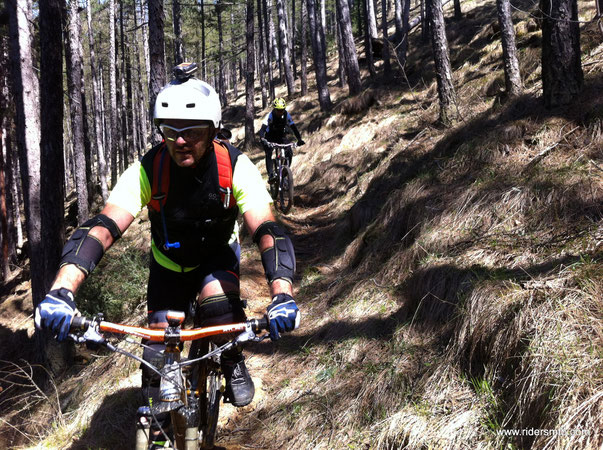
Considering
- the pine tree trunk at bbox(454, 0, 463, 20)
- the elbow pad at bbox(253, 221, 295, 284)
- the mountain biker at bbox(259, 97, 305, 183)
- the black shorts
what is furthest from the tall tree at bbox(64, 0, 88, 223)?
the pine tree trunk at bbox(454, 0, 463, 20)

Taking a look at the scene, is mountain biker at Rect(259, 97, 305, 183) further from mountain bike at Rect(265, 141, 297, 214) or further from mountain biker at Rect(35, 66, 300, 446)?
mountain biker at Rect(35, 66, 300, 446)

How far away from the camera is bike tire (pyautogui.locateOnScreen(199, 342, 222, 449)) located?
3.01 m

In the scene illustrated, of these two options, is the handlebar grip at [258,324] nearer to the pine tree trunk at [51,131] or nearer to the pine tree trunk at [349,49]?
the pine tree trunk at [51,131]

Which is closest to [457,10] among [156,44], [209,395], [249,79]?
[249,79]

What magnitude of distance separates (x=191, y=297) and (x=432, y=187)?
13.8 ft

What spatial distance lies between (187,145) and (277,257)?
0.89 m

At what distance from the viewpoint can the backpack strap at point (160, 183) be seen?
9.82ft

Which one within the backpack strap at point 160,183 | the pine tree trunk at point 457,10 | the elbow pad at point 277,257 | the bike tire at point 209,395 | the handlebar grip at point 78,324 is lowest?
the bike tire at point 209,395

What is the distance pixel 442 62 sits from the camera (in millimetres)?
9703

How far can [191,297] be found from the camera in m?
3.34

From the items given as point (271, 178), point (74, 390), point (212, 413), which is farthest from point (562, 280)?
point (271, 178)

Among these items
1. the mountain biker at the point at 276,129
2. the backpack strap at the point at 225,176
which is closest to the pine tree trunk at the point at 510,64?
the mountain biker at the point at 276,129

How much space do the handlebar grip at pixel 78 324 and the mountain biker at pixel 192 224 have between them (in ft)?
1.04

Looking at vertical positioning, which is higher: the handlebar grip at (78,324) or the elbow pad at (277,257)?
the elbow pad at (277,257)
